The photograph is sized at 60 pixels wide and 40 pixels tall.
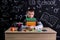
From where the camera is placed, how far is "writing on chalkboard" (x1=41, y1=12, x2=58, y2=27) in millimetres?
2672

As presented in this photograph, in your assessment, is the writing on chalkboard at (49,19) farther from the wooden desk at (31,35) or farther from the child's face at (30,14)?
the wooden desk at (31,35)

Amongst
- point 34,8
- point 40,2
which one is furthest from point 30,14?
point 40,2

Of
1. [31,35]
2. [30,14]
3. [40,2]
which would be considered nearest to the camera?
[31,35]

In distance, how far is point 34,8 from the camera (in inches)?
105

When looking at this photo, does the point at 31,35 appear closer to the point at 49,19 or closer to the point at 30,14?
the point at 30,14

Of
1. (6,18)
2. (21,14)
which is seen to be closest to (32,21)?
(21,14)

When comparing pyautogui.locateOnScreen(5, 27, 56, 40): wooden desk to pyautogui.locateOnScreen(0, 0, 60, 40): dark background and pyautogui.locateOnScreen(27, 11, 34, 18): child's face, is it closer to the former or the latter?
pyautogui.locateOnScreen(27, 11, 34, 18): child's face

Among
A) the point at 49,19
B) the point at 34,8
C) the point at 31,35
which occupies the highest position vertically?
the point at 34,8

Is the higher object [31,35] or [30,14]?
[30,14]

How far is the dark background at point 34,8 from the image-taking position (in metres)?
2.66

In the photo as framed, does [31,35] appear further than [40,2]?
No

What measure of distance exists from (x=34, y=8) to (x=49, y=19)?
34 cm

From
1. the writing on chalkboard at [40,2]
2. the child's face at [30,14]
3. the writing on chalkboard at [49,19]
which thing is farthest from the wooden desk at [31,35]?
the writing on chalkboard at [40,2]

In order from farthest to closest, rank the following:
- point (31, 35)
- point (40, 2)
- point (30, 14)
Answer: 1. point (40, 2)
2. point (30, 14)
3. point (31, 35)
